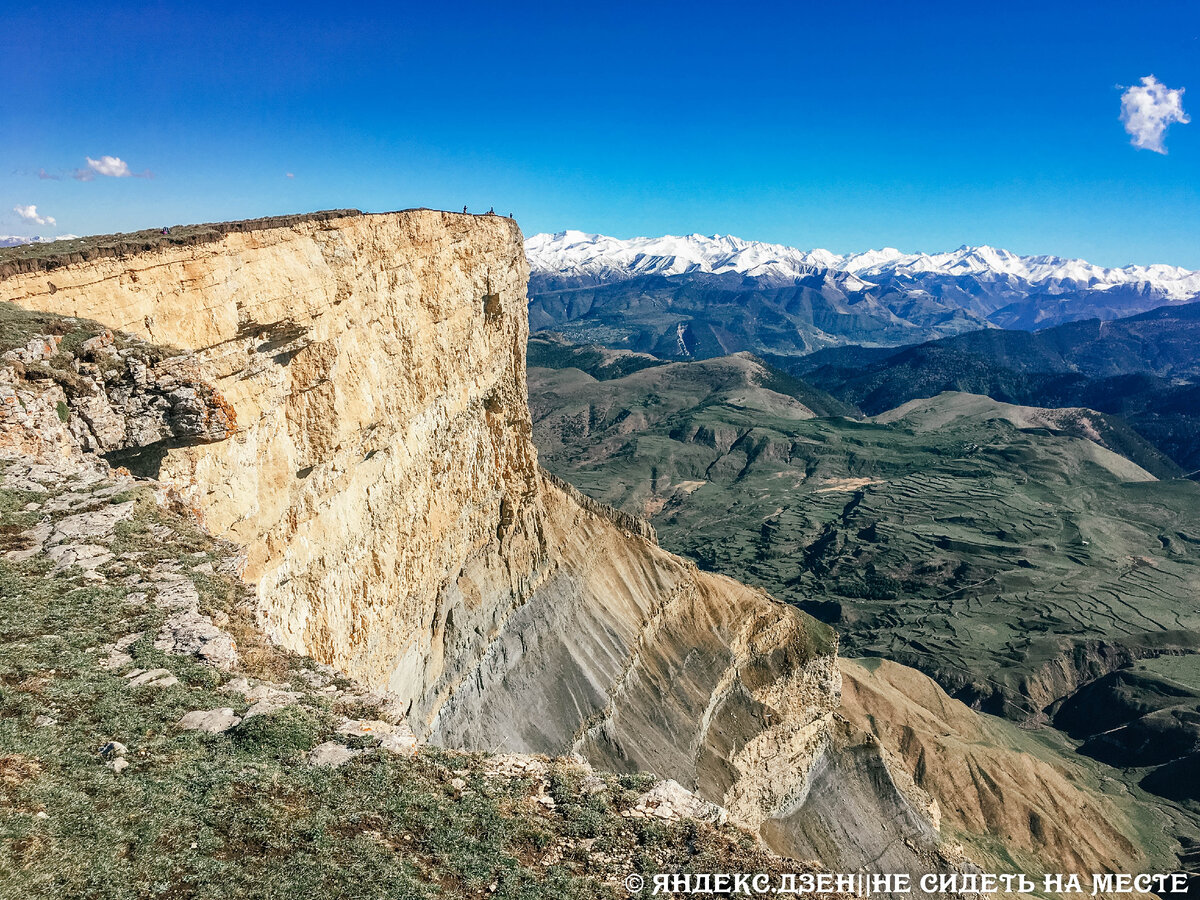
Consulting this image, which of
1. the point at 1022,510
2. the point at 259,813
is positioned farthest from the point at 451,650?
the point at 1022,510

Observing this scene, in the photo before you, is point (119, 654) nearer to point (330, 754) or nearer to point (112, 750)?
point (112, 750)

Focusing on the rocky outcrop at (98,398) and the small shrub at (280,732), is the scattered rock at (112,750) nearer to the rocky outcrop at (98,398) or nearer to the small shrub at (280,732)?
the small shrub at (280,732)

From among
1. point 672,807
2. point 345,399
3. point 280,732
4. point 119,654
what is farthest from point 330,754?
point 345,399

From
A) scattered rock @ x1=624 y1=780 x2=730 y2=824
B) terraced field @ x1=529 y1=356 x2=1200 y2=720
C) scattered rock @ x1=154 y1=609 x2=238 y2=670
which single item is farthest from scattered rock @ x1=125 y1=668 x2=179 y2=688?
terraced field @ x1=529 y1=356 x2=1200 y2=720

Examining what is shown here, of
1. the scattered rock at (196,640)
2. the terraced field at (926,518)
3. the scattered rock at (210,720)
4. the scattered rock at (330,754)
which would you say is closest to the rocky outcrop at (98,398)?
the scattered rock at (196,640)

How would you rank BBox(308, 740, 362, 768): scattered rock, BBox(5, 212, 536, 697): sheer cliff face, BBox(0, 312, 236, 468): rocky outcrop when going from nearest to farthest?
BBox(308, 740, 362, 768): scattered rock < BBox(0, 312, 236, 468): rocky outcrop < BBox(5, 212, 536, 697): sheer cliff face

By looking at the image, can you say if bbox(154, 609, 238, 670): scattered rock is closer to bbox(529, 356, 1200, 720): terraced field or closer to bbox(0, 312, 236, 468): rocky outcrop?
bbox(0, 312, 236, 468): rocky outcrop

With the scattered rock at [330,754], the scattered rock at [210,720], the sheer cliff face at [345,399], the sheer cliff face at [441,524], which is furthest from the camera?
the sheer cliff face at [441,524]
